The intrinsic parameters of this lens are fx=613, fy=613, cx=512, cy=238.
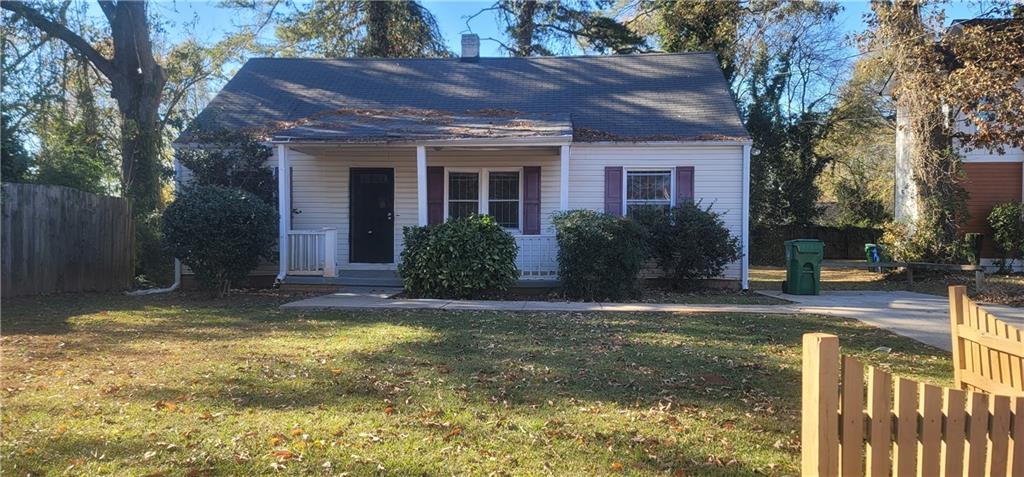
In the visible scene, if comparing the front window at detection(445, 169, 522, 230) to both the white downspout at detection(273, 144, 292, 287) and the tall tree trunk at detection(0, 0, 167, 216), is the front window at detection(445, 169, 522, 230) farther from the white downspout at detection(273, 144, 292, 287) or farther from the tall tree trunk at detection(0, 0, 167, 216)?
the tall tree trunk at detection(0, 0, 167, 216)

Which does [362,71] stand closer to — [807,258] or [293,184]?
[293,184]

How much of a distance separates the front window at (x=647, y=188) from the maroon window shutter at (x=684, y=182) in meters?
0.20

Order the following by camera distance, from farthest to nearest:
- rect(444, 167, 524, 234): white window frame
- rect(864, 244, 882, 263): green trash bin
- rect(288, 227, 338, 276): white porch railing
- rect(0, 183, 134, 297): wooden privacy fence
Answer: rect(864, 244, 882, 263): green trash bin → rect(444, 167, 524, 234): white window frame → rect(288, 227, 338, 276): white porch railing → rect(0, 183, 134, 297): wooden privacy fence

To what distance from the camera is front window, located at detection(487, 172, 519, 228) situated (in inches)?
516

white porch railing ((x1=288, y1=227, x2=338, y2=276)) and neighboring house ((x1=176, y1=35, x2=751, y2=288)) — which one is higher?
neighboring house ((x1=176, y1=35, x2=751, y2=288))

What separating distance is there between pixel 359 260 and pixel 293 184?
6.95ft

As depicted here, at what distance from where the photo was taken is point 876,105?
81.4ft

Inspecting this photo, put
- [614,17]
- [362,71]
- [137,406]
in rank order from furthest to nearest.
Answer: [614,17]
[362,71]
[137,406]

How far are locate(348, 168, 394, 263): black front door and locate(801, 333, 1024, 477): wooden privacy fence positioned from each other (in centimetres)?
1151

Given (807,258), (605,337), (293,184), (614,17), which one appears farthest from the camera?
(614,17)

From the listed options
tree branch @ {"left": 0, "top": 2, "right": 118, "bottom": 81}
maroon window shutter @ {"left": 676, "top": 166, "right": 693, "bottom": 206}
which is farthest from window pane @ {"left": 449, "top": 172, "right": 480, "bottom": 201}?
tree branch @ {"left": 0, "top": 2, "right": 118, "bottom": 81}

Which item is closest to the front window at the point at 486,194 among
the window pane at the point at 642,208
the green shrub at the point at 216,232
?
the window pane at the point at 642,208

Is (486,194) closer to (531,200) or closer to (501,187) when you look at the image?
(501,187)

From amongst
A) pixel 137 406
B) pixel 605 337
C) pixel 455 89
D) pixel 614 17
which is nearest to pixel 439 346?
pixel 605 337
